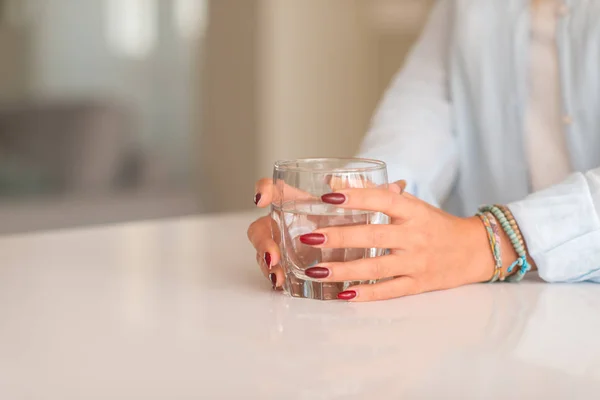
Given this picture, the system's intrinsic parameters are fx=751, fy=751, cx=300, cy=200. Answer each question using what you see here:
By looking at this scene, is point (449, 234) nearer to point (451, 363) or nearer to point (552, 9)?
point (451, 363)

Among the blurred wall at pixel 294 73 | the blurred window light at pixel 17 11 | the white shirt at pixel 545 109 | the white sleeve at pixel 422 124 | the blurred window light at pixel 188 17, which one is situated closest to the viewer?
the white sleeve at pixel 422 124

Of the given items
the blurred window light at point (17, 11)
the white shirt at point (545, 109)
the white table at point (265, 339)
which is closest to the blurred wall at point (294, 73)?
the blurred window light at point (17, 11)

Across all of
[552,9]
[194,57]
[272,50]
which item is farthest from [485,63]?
[194,57]

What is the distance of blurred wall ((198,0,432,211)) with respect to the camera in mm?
4148

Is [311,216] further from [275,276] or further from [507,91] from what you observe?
[507,91]

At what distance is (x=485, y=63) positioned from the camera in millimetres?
1183

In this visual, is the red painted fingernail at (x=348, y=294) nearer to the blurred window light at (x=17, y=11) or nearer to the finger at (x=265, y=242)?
the finger at (x=265, y=242)

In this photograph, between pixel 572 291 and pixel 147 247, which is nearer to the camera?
pixel 572 291

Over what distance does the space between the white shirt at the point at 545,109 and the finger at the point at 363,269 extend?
0.54 m

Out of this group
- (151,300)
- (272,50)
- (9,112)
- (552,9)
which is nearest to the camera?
(151,300)

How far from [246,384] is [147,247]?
557 millimetres

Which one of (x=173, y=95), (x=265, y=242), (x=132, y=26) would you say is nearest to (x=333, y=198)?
(x=265, y=242)

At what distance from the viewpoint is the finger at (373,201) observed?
2.06 ft

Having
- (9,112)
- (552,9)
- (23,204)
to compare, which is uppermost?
(552,9)
